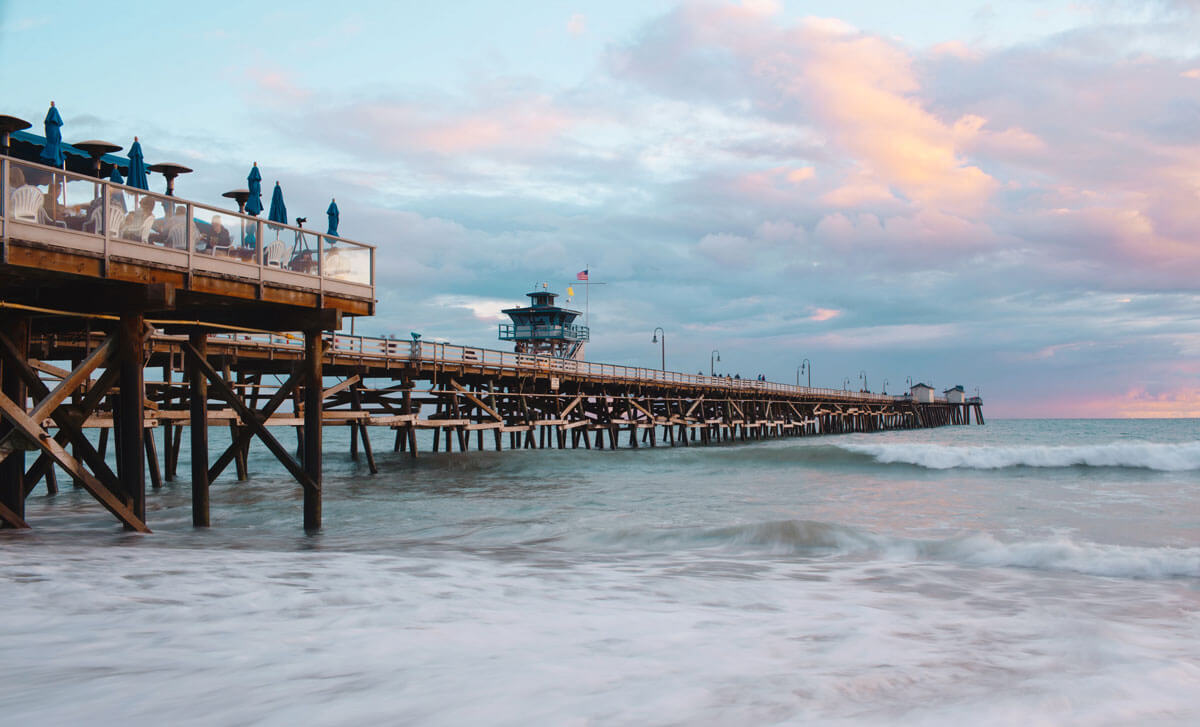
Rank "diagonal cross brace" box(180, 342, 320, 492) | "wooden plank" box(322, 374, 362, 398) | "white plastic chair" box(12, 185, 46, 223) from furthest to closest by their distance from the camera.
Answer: "wooden plank" box(322, 374, 362, 398) → "diagonal cross brace" box(180, 342, 320, 492) → "white plastic chair" box(12, 185, 46, 223)

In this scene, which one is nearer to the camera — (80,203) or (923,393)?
(80,203)

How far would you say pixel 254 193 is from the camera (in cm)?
1334

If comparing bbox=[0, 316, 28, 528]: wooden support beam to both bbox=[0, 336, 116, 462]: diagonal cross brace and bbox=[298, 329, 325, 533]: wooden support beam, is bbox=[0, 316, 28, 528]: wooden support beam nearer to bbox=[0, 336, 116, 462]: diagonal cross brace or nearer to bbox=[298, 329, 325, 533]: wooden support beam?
bbox=[0, 336, 116, 462]: diagonal cross brace

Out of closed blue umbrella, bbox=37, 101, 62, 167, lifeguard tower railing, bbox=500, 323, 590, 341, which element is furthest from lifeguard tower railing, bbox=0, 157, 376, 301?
lifeguard tower railing, bbox=500, 323, 590, 341

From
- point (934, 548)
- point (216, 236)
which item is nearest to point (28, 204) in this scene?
point (216, 236)

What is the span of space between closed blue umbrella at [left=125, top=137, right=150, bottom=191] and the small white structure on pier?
115950mm

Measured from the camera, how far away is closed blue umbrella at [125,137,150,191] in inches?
453

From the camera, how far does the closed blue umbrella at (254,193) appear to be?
522 inches

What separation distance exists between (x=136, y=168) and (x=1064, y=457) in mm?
32377

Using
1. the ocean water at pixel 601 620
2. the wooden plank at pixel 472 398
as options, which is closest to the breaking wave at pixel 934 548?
the ocean water at pixel 601 620

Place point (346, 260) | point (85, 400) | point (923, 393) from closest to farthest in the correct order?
point (85, 400)
point (346, 260)
point (923, 393)

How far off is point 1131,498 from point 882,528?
31.6 ft

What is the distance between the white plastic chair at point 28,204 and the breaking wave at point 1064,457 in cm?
3121

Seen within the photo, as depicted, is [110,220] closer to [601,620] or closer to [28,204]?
[28,204]
